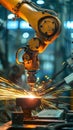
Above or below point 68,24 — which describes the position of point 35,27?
below

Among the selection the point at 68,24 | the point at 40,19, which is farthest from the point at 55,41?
the point at 40,19

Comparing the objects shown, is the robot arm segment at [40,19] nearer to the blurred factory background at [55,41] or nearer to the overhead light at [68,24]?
the blurred factory background at [55,41]

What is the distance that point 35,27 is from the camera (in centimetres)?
419

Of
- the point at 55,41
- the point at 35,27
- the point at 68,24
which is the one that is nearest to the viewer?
the point at 35,27

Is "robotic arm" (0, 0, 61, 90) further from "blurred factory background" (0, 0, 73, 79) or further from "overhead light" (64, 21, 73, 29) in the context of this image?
"overhead light" (64, 21, 73, 29)

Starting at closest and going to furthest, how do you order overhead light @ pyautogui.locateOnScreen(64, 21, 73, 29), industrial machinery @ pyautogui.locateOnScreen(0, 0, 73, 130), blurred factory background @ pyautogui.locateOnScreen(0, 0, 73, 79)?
industrial machinery @ pyautogui.locateOnScreen(0, 0, 73, 130), blurred factory background @ pyautogui.locateOnScreen(0, 0, 73, 79), overhead light @ pyautogui.locateOnScreen(64, 21, 73, 29)

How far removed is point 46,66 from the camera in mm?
16297

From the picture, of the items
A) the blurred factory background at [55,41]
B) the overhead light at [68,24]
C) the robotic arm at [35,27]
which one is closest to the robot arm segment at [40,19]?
the robotic arm at [35,27]

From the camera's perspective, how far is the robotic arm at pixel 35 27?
161 inches

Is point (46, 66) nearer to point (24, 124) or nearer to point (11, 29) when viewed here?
point (11, 29)

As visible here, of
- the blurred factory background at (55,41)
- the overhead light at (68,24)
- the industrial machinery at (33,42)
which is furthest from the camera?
the overhead light at (68,24)

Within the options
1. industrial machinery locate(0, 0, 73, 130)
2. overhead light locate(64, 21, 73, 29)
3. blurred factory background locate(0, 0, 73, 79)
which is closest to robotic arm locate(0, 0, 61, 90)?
industrial machinery locate(0, 0, 73, 130)

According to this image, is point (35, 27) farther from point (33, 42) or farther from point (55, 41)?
point (55, 41)

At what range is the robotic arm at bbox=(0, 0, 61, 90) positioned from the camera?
4.09 m
